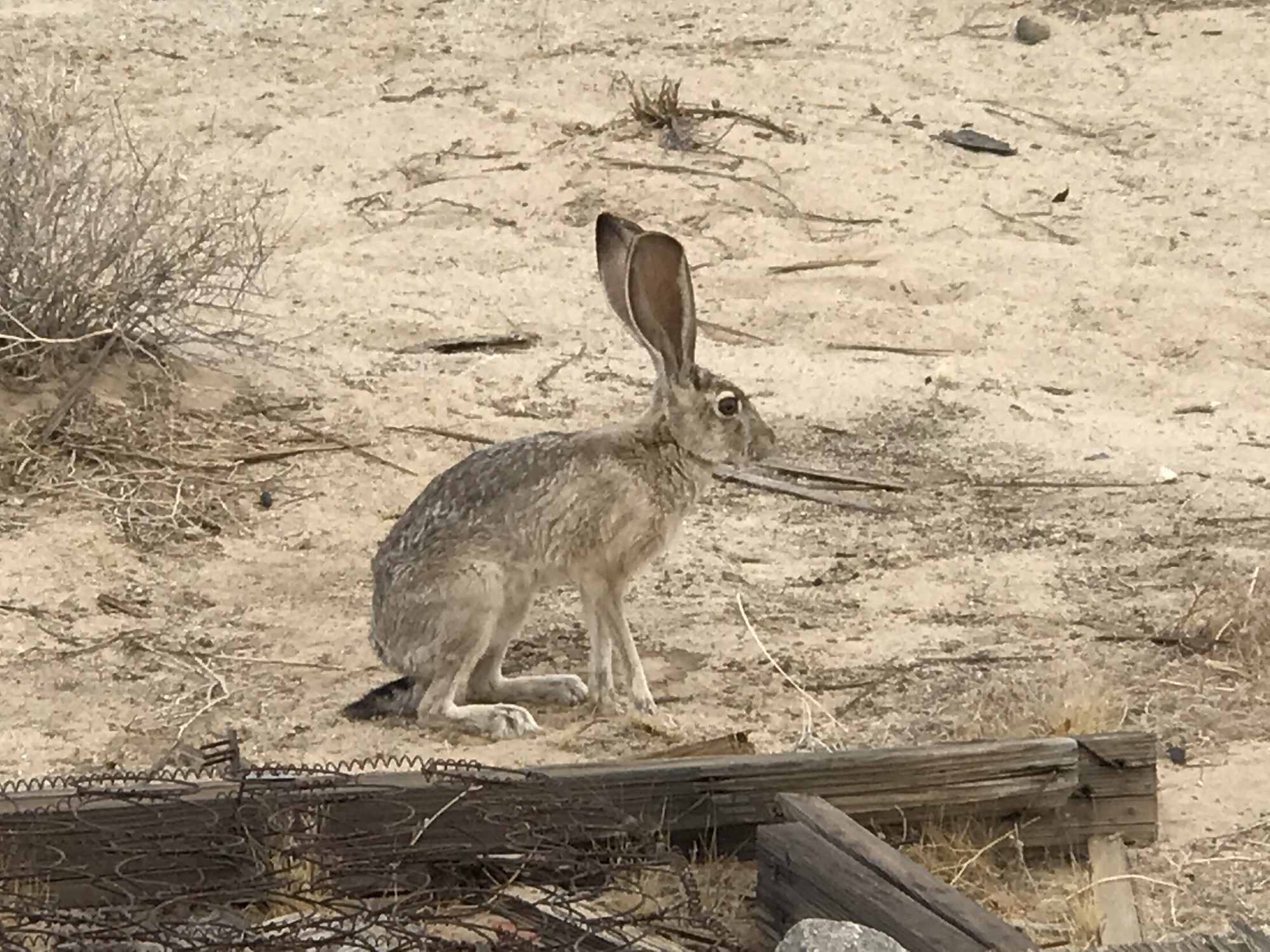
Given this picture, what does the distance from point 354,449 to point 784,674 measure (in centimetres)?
218

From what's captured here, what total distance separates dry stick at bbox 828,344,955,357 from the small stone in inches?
170

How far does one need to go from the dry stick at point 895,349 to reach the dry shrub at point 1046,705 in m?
3.04

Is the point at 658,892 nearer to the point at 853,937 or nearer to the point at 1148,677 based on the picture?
the point at 853,937

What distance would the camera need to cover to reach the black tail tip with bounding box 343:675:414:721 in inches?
198

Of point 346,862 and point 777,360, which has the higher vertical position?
point 346,862

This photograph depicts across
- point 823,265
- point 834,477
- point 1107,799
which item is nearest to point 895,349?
point 823,265

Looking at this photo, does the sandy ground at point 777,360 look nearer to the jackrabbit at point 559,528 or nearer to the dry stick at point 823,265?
the dry stick at point 823,265

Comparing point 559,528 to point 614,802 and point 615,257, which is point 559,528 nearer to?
point 615,257

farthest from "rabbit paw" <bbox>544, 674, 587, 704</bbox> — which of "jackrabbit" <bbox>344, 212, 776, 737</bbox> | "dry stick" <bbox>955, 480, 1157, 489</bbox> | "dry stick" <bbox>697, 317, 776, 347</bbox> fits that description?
"dry stick" <bbox>697, 317, 776, 347</bbox>

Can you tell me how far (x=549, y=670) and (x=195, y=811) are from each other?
6.91 ft

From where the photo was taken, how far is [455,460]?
6863 millimetres

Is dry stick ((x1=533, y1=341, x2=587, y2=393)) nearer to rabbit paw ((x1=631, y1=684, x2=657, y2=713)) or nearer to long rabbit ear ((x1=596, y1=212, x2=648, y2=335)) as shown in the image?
long rabbit ear ((x1=596, y1=212, x2=648, y2=335))

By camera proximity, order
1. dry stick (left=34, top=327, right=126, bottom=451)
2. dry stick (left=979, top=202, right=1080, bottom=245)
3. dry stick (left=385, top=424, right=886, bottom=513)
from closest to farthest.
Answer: dry stick (left=34, top=327, right=126, bottom=451) → dry stick (left=385, top=424, right=886, bottom=513) → dry stick (left=979, top=202, right=1080, bottom=245)

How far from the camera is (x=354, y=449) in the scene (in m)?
6.88
